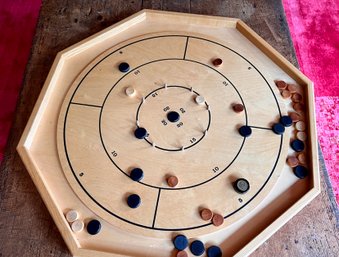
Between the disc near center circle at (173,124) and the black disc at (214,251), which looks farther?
the disc near center circle at (173,124)

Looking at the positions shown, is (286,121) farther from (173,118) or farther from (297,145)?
(173,118)

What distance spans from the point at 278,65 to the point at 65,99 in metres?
0.69

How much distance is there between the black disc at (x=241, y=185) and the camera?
0.87 metres

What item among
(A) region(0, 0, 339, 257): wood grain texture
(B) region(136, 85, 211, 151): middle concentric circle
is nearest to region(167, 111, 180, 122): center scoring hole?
(B) region(136, 85, 211, 151): middle concentric circle

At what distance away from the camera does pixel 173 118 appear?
975 mm

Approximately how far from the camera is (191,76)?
106 centimetres

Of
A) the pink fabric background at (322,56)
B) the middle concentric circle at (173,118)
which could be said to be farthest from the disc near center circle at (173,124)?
the pink fabric background at (322,56)

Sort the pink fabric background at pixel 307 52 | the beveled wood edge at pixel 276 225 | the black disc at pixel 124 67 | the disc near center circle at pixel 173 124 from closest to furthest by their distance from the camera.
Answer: the beveled wood edge at pixel 276 225
the disc near center circle at pixel 173 124
the black disc at pixel 124 67
the pink fabric background at pixel 307 52

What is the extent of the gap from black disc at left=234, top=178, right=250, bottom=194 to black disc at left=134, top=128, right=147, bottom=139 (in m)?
0.28

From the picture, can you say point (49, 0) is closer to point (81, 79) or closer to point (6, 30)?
point (6, 30)

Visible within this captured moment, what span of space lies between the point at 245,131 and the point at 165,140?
0.23 metres

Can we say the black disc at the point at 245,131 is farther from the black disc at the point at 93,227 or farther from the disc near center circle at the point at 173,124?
the black disc at the point at 93,227

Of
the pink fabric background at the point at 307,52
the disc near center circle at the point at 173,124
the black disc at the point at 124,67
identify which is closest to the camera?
the disc near center circle at the point at 173,124

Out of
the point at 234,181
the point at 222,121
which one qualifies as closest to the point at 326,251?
the point at 234,181
